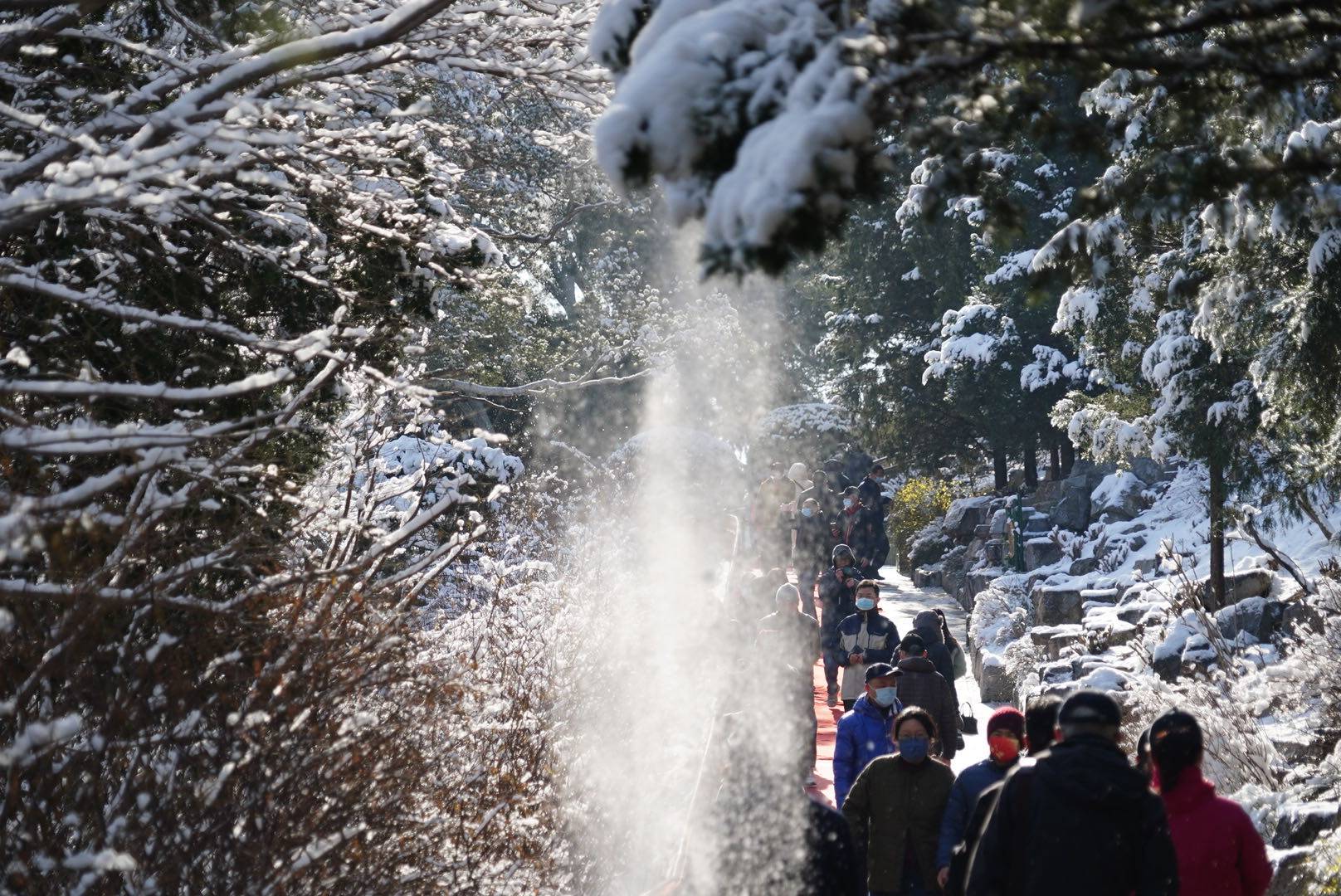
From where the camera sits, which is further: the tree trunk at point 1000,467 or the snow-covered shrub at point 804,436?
the snow-covered shrub at point 804,436

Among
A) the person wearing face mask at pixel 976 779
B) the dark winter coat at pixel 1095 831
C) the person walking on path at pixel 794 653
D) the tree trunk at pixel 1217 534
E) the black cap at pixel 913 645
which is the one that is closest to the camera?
the dark winter coat at pixel 1095 831

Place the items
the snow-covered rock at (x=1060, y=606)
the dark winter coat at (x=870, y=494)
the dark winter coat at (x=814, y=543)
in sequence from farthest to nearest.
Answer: the dark winter coat at (x=870, y=494) → the dark winter coat at (x=814, y=543) → the snow-covered rock at (x=1060, y=606)

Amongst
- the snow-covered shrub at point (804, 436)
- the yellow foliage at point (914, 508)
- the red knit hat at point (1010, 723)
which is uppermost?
the red knit hat at point (1010, 723)

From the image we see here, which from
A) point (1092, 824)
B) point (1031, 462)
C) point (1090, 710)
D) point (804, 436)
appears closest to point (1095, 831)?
point (1092, 824)

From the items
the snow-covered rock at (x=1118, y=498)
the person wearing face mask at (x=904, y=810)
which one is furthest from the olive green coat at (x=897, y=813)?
the snow-covered rock at (x=1118, y=498)

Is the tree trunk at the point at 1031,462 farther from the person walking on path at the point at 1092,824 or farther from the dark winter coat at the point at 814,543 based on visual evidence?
the person walking on path at the point at 1092,824

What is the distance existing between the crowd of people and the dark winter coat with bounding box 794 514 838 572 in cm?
779

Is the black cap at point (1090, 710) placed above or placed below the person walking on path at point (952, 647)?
above

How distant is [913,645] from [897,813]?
2.76m

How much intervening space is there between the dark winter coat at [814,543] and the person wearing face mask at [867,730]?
34.1 feet

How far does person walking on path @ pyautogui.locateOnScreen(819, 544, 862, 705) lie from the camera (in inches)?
552

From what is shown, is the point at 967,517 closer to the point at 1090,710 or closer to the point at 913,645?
the point at 913,645

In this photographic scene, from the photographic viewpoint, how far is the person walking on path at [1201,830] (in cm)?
467

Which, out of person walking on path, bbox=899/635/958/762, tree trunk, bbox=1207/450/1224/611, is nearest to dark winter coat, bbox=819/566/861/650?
tree trunk, bbox=1207/450/1224/611
